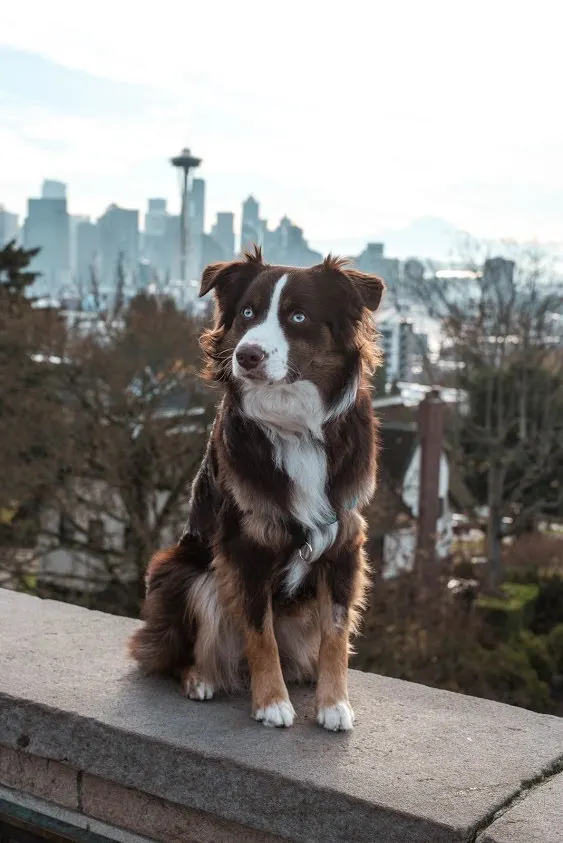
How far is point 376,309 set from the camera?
2787 millimetres

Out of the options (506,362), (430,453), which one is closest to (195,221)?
(506,362)

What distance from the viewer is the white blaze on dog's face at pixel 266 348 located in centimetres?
253

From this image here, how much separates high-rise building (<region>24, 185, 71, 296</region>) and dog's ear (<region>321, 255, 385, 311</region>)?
77.1 feet

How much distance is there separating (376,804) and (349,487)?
0.88 meters

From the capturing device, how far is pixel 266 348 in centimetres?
254

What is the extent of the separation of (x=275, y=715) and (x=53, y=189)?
187ft

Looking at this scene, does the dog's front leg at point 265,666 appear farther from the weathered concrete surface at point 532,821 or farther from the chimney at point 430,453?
the chimney at point 430,453

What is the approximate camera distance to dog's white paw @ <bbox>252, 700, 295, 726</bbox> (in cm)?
273

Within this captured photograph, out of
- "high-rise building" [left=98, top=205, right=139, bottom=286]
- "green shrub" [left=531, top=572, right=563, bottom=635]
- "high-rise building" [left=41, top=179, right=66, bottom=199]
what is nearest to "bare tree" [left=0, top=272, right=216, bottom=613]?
"green shrub" [left=531, top=572, right=563, bottom=635]

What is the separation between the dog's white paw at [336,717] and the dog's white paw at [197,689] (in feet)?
1.19

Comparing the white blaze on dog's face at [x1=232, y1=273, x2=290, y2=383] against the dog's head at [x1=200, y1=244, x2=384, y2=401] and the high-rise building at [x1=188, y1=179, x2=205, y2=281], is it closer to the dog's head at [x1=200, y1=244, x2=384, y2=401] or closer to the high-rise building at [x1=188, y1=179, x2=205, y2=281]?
the dog's head at [x1=200, y1=244, x2=384, y2=401]

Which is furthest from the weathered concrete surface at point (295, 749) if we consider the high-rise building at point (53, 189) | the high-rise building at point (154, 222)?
the high-rise building at point (53, 189)

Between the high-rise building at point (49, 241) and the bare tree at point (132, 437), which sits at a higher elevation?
the high-rise building at point (49, 241)

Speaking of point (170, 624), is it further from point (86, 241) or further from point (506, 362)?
point (86, 241)
